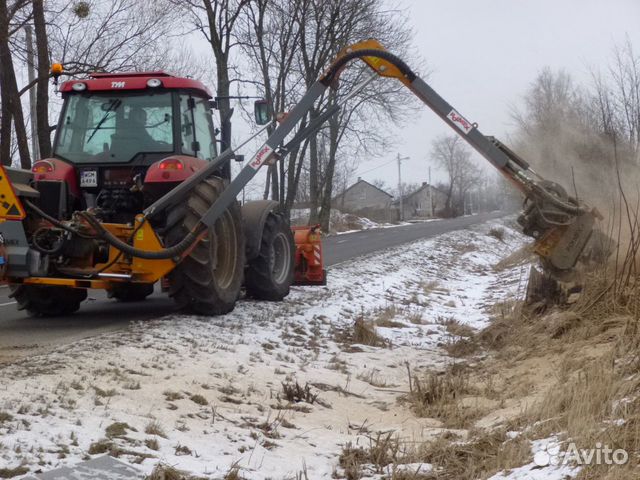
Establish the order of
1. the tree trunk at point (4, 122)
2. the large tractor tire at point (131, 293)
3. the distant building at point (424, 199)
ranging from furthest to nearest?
the distant building at point (424, 199), the tree trunk at point (4, 122), the large tractor tire at point (131, 293)

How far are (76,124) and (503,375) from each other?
18.5 ft

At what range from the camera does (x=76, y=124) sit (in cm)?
899

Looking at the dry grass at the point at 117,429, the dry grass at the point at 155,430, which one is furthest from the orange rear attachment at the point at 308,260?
the dry grass at the point at 117,429

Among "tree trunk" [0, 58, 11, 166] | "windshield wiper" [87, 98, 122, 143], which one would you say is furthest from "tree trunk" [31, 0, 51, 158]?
"windshield wiper" [87, 98, 122, 143]

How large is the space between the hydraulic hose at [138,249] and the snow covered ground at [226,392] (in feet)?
2.37

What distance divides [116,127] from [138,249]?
6.07 feet

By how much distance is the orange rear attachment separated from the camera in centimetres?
1172

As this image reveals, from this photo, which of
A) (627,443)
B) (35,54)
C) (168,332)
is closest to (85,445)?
(627,443)

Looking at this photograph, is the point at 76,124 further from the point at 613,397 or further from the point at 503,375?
the point at 613,397

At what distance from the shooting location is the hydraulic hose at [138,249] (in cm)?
764

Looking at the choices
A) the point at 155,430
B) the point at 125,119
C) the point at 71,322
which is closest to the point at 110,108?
the point at 125,119

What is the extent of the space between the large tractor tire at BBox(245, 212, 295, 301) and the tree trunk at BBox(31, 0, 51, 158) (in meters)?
9.60

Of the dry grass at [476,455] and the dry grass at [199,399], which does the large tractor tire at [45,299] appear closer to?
the dry grass at [199,399]

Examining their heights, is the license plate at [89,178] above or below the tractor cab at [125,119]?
below
